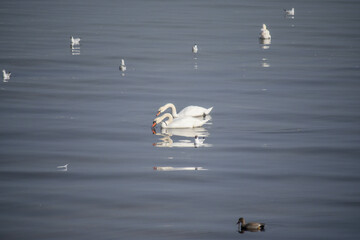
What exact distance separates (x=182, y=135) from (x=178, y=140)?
977 mm

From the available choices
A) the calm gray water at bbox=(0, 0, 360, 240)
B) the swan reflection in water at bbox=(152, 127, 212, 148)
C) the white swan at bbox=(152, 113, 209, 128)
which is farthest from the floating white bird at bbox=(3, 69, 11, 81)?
the swan reflection in water at bbox=(152, 127, 212, 148)

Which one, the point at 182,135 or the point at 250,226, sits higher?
the point at 182,135

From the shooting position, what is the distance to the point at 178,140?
28.1 meters

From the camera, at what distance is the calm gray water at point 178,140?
19.1m

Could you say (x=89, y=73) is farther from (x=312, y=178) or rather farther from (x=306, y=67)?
(x=312, y=178)

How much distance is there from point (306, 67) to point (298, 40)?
49.9ft

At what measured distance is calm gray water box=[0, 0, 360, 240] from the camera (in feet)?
62.7

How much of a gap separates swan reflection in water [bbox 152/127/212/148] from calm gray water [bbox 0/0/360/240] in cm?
12

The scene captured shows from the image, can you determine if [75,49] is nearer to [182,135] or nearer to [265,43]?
[265,43]

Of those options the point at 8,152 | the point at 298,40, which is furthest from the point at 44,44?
the point at 8,152

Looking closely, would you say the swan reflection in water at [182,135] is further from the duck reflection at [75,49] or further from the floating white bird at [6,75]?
the duck reflection at [75,49]

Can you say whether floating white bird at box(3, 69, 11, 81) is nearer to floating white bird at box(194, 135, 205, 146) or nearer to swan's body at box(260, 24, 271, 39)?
floating white bird at box(194, 135, 205, 146)

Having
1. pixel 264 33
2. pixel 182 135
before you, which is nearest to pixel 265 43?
pixel 264 33

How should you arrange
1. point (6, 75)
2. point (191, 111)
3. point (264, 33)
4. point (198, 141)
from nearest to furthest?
point (198, 141) < point (191, 111) < point (6, 75) < point (264, 33)
